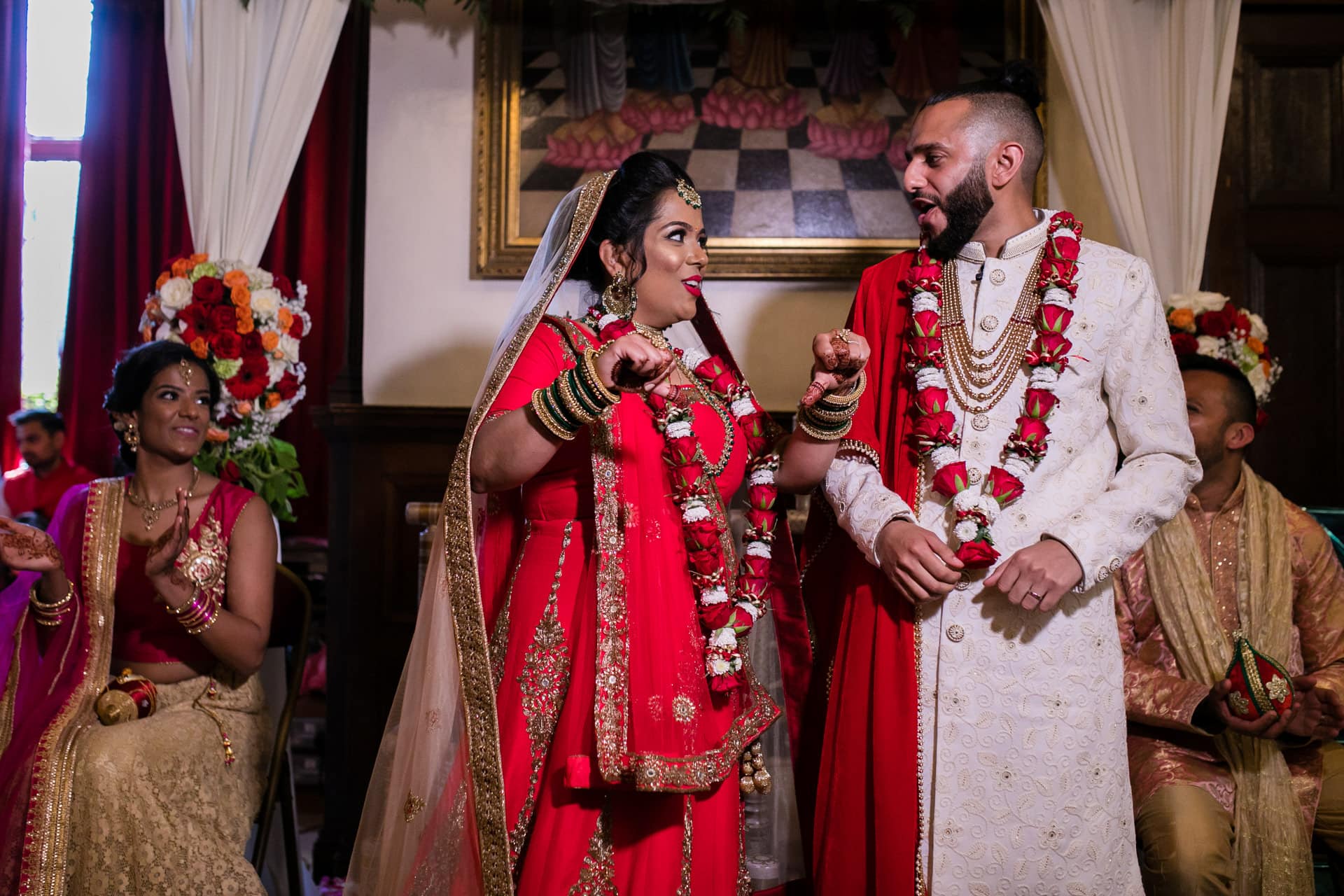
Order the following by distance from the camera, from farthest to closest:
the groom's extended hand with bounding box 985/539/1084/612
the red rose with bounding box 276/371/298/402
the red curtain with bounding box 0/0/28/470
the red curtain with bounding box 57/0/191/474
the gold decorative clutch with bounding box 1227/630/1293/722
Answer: the red curtain with bounding box 57/0/191/474
the red curtain with bounding box 0/0/28/470
the red rose with bounding box 276/371/298/402
the gold decorative clutch with bounding box 1227/630/1293/722
the groom's extended hand with bounding box 985/539/1084/612

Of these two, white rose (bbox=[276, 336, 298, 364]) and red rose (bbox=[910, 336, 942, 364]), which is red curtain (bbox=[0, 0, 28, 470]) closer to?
white rose (bbox=[276, 336, 298, 364])

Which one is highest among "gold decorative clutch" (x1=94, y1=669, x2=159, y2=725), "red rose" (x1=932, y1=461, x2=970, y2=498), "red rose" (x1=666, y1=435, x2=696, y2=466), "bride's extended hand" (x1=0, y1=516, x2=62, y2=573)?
"red rose" (x1=666, y1=435, x2=696, y2=466)

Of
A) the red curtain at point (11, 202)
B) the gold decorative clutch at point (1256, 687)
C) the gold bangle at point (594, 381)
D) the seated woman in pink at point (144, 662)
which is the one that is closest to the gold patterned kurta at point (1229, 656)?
the gold decorative clutch at point (1256, 687)

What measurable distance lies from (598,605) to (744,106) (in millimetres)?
2410

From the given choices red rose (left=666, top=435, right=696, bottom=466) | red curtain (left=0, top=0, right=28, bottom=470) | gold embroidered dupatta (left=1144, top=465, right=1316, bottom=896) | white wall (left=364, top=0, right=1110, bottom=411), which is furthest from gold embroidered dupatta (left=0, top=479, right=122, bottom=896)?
red curtain (left=0, top=0, right=28, bottom=470)

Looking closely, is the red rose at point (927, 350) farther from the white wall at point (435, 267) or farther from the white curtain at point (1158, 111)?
the white wall at point (435, 267)

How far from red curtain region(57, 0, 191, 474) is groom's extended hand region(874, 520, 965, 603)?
589 centimetres

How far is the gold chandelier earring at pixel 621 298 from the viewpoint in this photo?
2346mm

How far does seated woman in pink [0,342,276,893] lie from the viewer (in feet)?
8.58

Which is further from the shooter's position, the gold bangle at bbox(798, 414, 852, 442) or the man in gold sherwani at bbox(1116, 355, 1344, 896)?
the man in gold sherwani at bbox(1116, 355, 1344, 896)

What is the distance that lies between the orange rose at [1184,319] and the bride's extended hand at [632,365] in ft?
6.47

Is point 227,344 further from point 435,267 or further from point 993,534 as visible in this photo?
point 993,534

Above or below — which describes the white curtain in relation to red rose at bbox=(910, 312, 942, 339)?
above

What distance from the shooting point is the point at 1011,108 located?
237 centimetres
